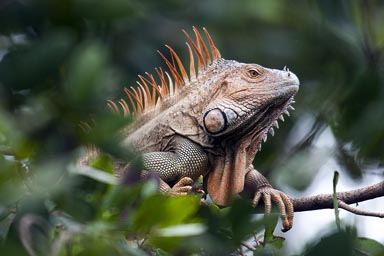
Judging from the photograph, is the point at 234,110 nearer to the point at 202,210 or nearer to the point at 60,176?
the point at 202,210

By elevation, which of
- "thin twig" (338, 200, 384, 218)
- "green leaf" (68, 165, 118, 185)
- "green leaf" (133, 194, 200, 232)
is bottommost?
"thin twig" (338, 200, 384, 218)

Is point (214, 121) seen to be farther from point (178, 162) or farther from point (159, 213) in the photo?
point (159, 213)

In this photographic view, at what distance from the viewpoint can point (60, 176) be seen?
1.56 m

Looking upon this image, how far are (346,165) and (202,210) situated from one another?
3.49 ft

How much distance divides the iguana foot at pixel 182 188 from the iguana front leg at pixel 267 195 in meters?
0.29

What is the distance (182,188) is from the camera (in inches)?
137

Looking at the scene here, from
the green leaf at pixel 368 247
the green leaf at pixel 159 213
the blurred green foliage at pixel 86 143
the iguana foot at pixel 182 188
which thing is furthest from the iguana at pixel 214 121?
the green leaf at pixel 159 213

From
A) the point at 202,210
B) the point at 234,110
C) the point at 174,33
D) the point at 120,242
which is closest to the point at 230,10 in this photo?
the point at 234,110

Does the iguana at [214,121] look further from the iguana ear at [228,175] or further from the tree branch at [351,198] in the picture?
the tree branch at [351,198]

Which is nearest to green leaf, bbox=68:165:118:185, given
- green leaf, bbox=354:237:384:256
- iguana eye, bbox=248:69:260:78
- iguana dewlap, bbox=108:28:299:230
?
green leaf, bbox=354:237:384:256

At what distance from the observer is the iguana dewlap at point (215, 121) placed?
12.9 feet

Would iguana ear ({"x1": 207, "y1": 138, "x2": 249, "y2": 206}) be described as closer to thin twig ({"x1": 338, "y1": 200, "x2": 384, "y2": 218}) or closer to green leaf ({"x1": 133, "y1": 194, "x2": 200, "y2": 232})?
thin twig ({"x1": 338, "y1": 200, "x2": 384, "y2": 218})

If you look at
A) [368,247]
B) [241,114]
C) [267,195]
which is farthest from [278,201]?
[368,247]

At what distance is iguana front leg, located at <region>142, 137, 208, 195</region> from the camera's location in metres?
3.75
